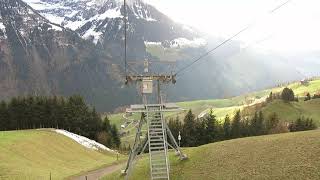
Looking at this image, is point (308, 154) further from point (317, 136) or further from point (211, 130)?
point (211, 130)

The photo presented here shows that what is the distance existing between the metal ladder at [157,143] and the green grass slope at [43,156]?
67.8 ft

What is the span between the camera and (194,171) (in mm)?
41125

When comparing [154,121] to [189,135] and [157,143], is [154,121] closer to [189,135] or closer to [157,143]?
[157,143]

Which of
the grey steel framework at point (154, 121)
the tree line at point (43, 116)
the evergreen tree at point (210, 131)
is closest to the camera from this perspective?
the grey steel framework at point (154, 121)

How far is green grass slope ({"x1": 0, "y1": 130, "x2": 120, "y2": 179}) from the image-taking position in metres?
59.0

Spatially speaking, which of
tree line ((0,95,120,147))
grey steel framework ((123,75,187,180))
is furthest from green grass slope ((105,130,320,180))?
tree line ((0,95,120,147))

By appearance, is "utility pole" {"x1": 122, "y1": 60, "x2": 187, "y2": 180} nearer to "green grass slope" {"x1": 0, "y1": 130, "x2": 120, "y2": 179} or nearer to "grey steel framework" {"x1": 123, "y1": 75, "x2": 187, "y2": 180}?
"grey steel framework" {"x1": 123, "y1": 75, "x2": 187, "y2": 180}

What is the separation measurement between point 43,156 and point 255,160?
47.7m

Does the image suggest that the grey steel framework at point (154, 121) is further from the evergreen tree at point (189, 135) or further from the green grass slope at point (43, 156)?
the evergreen tree at point (189, 135)

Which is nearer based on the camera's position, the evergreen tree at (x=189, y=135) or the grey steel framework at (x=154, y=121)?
the grey steel framework at (x=154, y=121)

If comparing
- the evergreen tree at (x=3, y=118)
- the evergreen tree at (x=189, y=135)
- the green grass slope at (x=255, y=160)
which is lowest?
the evergreen tree at (x=189, y=135)

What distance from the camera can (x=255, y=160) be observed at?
126 ft

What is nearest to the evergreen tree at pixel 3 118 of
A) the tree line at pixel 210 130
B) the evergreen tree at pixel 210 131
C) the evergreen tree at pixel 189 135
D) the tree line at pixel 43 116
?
the tree line at pixel 43 116

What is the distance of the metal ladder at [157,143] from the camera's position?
39.8 metres
